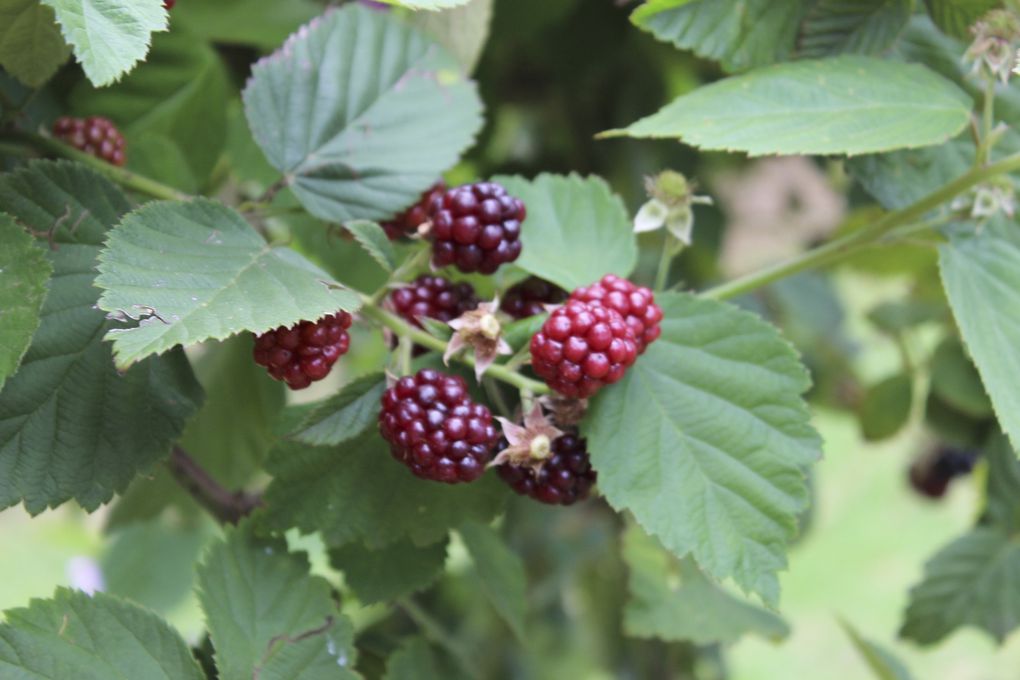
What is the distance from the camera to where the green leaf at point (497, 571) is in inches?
31.2

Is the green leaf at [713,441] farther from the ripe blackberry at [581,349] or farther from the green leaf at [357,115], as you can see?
the green leaf at [357,115]

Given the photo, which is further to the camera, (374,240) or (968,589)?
(968,589)

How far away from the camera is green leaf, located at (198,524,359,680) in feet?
1.96

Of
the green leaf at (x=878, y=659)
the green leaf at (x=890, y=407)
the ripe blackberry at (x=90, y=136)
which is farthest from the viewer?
the green leaf at (x=890, y=407)

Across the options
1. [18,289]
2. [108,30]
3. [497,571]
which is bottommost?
[497,571]

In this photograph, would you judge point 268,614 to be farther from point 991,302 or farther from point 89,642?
point 991,302

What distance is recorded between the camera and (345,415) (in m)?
0.59

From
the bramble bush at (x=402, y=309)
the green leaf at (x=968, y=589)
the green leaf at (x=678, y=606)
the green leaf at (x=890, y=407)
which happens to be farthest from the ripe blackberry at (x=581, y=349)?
the green leaf at (x=890, y=407)

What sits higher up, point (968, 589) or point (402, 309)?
point (402, 309)

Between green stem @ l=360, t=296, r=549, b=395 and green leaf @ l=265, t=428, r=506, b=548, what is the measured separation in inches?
3.0

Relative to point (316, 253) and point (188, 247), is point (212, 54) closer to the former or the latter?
point (316, 253)

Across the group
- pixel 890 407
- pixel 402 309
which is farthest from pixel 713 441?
pixel 890 407

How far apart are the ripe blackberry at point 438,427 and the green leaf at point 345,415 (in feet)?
0.08

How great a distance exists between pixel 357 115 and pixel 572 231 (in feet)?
0.55
